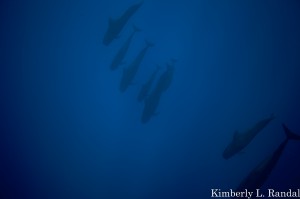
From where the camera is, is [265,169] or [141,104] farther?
[141,104]

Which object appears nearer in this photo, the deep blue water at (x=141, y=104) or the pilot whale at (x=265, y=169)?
the pilot whale at (x=265, y=169)

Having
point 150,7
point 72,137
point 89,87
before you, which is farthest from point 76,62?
point 150,7

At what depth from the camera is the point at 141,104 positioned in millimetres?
27906

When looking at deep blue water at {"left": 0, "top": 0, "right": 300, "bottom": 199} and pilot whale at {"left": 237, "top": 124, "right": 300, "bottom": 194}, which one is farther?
deep blue water at {"left": 0, "top": 0, "right": 300, "bottom": 199}

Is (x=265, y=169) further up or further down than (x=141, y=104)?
further down

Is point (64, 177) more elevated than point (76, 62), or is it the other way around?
point (76, 62)

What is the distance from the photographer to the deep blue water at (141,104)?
78.1 feet

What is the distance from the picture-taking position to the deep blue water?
23.8m

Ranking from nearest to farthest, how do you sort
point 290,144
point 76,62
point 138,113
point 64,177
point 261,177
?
point 261,177 → point 64,177 → point 290,144 → point 138,113 → point 76,62

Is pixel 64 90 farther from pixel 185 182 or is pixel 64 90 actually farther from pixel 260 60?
pixel 260 60

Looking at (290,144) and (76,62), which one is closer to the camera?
(290,144)

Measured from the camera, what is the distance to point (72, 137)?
28.2 metres

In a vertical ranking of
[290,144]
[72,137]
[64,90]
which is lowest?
[72,137]

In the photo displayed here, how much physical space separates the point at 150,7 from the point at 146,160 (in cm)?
1442
